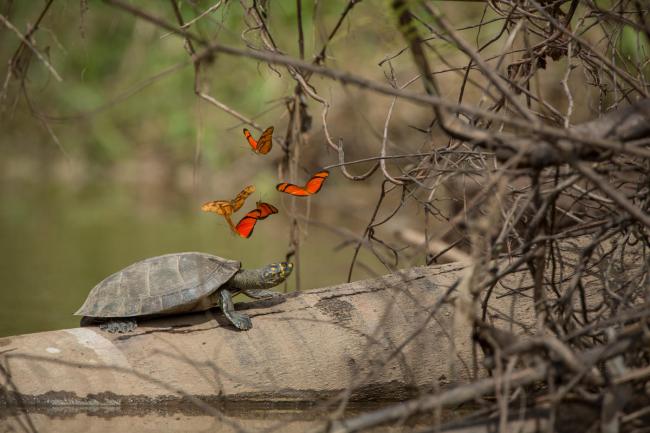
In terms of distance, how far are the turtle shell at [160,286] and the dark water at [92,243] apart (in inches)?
32.7

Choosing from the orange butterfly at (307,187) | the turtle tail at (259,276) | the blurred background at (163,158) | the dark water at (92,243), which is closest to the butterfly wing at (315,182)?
the orange butterfly at (307,187)

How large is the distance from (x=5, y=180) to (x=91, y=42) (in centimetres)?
259

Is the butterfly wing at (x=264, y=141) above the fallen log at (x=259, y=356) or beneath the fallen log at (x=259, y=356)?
above

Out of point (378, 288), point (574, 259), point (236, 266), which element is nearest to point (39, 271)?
point (236, 266)

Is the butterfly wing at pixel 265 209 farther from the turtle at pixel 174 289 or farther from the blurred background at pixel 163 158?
the blurred background at pixel 163 158

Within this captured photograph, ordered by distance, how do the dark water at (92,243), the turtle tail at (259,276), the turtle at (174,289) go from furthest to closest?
1. the dark water at (92,243)
2. the turtle tail at (259,276)
3. the turtle at (174,289)

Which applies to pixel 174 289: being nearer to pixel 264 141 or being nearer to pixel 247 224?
pixel 247 224

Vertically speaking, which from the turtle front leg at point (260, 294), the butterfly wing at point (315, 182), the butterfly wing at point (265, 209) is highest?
the butterfly wing at point (315, 182)

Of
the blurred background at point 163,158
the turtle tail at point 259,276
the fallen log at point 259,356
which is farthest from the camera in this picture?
the blurred background at point 163,158

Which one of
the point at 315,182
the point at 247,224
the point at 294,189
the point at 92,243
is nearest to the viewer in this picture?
the point at 294,189

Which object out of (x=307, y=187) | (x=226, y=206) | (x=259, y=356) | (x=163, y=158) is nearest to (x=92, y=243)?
(x=163, y=158)

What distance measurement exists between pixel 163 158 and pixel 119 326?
7741mm

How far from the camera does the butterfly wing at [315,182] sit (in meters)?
3.32

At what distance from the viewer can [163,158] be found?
10961 mm
